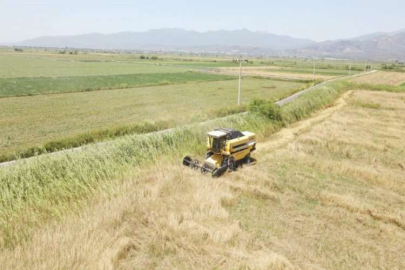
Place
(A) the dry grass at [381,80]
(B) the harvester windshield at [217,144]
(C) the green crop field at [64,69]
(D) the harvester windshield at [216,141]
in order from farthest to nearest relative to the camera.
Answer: (A) the dry grass at [381,80]
(C) the green crop field at [64,69]
(B) the harvester windshield at [217,144]
(D) the harvester windshield at [216,141]

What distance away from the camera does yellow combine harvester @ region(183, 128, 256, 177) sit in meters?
11.1

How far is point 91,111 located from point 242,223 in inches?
857

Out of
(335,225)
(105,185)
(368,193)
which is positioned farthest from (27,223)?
(368,193)

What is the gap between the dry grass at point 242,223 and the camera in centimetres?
596

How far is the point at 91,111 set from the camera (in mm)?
25531

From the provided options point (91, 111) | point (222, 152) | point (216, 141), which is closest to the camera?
point (216, 141)

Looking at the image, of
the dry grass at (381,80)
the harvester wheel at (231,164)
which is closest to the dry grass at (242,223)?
the harvester wheel at (231,164)

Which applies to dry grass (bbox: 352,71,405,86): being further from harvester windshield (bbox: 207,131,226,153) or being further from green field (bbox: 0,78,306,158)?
harvester windshield (bbox: 207,131,226,153)

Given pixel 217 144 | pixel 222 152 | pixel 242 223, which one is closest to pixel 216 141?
pixel 217 144

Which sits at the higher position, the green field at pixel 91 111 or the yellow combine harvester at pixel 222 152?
the yellow combine harvester at pixel 222 152

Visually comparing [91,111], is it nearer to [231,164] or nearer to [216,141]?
[216,141]

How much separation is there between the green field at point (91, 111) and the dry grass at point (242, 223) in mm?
8389

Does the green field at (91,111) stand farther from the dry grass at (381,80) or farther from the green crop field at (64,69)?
the dry grass at (381,80)

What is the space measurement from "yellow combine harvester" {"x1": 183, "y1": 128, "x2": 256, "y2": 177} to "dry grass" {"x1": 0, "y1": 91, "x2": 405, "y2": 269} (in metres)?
0.57
